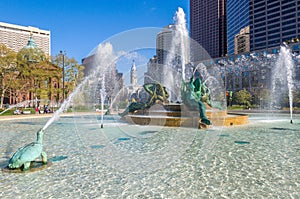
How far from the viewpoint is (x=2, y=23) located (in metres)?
174

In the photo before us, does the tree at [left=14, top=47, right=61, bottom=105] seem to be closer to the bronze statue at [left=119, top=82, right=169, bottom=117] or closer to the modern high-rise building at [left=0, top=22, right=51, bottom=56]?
the bronze statue at [left=119, top=82, right=169, bottom=117]

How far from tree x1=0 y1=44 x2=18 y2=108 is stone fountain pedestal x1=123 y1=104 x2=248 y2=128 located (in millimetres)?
27794

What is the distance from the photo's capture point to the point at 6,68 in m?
37.2

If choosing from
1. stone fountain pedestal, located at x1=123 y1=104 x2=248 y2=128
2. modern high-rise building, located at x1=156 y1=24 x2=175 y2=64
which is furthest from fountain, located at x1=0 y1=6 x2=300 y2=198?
modern high-rise building, located at x1=156 y1=24 x2=175 y2=64

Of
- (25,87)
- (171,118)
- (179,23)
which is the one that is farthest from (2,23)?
(171,118)

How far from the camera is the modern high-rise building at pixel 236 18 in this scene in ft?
363

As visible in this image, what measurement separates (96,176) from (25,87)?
40986 mm

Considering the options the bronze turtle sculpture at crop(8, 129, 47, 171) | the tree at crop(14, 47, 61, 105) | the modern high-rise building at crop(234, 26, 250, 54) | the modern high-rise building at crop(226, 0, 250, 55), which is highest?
the modern high-rise building at crop(226, 0, 250, 55)

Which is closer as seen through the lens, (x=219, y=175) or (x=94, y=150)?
(x=219, y=175)

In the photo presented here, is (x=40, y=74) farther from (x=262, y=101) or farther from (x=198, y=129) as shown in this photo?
(x=262, y=101)

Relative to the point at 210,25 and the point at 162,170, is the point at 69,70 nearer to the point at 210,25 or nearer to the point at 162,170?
the point at 162,170

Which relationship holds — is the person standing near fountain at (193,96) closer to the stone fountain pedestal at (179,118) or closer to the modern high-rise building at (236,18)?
the stone fountain pedestal at (179,118)

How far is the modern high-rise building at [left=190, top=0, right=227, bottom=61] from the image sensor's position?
512 feet

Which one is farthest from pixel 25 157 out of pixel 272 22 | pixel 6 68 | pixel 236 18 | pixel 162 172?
pixel 236 18
